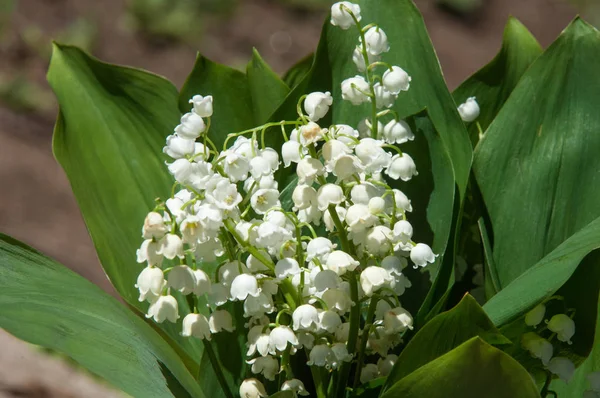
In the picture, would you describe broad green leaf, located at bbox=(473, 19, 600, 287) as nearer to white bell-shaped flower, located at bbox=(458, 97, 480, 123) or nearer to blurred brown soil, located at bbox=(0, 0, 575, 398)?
white bell-shaped flower, located at bbox=(458, 97, 480, 123)

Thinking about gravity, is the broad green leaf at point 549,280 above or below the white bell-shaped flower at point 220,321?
below

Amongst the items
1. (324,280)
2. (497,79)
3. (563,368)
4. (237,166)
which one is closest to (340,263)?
(324,280)

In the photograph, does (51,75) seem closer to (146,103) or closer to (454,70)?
→ (146,103)

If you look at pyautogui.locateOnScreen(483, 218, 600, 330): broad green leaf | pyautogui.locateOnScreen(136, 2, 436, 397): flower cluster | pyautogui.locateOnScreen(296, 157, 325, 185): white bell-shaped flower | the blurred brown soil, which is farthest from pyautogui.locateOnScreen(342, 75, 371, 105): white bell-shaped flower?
the blurred brown soil

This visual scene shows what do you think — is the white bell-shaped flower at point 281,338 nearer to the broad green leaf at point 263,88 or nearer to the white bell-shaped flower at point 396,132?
the white bell-shaped flower at point 396,132

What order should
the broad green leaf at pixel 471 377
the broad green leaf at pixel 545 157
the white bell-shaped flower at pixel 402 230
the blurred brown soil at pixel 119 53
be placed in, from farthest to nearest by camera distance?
the blurred brown soil at pixel 119 53 < the broad green leaf at pixel 545 157 < the white bell-shaped flower at pixel 402 230 < the broad green leaf at pixel 471 377

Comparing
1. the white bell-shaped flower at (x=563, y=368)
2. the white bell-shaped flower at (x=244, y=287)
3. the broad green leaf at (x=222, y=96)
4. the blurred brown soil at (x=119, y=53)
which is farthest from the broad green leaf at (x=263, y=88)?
the blurred brown soil at (x=119, y=53)

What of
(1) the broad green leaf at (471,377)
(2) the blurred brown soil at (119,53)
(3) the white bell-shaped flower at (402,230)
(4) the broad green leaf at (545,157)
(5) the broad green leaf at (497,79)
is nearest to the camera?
(1) the broad green leaf at (471,377)
